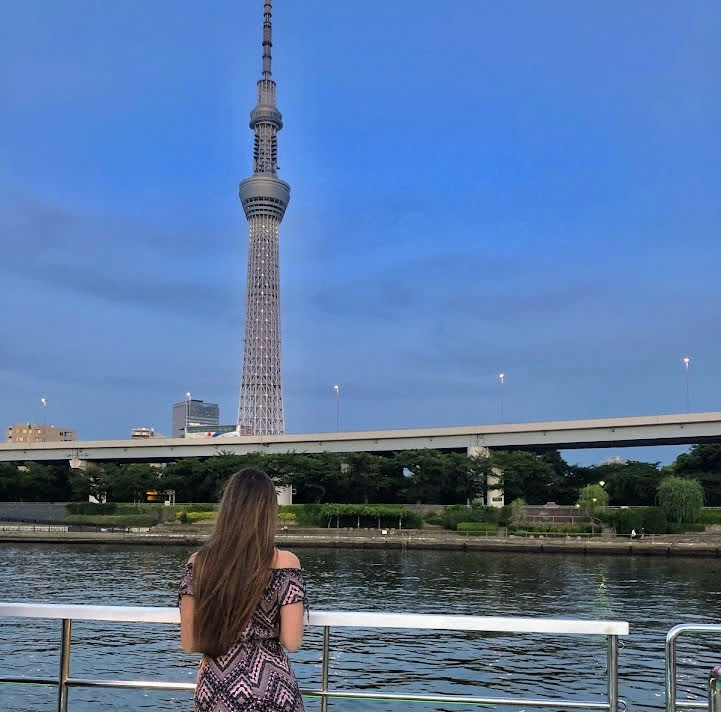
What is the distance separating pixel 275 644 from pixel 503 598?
27.9 m

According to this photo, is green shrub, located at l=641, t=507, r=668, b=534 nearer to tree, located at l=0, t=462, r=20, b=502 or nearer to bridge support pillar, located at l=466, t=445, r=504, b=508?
bridge support pillar, located at l=466, t=445, r=504, b=508

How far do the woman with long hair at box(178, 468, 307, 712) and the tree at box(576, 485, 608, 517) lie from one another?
5998 cm

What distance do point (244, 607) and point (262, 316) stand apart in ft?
376

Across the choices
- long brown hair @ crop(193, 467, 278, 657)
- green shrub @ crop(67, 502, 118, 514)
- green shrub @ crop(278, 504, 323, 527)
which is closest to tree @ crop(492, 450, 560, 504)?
green shrub @ crop(278, 504, 323, 527)

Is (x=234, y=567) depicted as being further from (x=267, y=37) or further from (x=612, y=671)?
(x=267, y=37)

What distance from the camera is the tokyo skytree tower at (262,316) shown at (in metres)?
116

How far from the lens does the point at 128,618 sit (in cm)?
384

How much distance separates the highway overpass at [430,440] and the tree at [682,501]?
6239mm

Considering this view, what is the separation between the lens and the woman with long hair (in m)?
3.03

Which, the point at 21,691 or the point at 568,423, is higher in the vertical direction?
the point at 568,423

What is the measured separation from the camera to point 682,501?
5694 centimetres

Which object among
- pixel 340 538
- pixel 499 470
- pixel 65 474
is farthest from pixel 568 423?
pixel 65 474

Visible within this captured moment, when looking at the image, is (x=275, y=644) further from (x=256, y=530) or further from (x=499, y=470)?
(x=499, y=470)

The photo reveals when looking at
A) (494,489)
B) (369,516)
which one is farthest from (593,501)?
(369,516)
